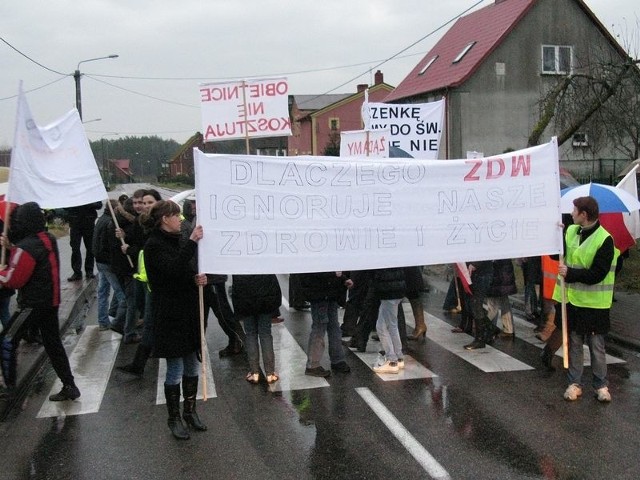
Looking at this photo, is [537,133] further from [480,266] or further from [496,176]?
[496,176]

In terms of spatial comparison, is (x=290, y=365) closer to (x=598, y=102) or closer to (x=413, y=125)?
(x=413, y=125)

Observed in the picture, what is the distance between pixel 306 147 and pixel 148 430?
59263 mm

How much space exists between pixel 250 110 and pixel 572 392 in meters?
5.14

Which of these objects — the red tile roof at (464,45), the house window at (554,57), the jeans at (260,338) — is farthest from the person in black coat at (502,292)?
the house window at (554,57)

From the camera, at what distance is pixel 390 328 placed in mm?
6836

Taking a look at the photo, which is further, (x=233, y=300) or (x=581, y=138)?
(x=581, y=138)

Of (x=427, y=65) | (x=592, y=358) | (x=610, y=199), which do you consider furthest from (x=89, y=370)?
(x=427, y=65)

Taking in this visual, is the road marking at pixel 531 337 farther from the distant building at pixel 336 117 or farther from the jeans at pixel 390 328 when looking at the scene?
the distant building at pixel 336 117

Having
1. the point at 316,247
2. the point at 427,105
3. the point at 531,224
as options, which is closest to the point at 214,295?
the point at 316,247

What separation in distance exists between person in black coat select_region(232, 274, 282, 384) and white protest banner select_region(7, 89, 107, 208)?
1795mm

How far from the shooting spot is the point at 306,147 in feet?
209

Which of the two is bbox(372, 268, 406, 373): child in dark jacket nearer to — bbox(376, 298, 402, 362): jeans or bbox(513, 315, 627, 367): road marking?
bbox(376, 298, 402, 362): jeans

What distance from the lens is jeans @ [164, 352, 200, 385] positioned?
17.1 feet

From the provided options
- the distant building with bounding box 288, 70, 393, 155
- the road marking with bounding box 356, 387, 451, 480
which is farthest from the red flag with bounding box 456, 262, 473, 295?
the distant building with bounding box 288, 70, 393, 155
